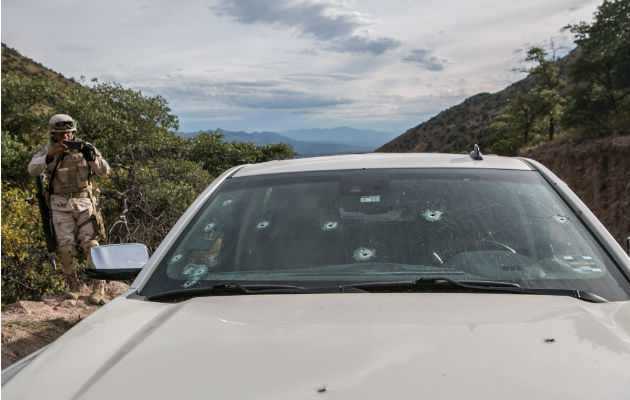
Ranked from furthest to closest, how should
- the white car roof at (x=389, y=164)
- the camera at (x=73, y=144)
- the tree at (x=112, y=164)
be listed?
the tree at (x=112, y=164) < the camera at (x=73, y=144) < the white car roof at (x=389, y=164)

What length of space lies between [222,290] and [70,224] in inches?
201

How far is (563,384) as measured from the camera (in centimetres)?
117

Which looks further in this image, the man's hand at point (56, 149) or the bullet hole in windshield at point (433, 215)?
the man's hand at point (56, 149)

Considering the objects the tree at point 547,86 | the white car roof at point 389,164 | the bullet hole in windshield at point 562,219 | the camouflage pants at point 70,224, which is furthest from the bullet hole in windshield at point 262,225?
the tree at point 547,86

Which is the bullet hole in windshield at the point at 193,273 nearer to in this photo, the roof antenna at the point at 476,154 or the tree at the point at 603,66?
the roof antenna at the point at 476,154

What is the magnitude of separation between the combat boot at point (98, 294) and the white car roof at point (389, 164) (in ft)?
14.2

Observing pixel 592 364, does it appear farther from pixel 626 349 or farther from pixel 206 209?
pixel 206 209

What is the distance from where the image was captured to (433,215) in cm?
220

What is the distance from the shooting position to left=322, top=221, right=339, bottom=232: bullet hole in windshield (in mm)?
2215

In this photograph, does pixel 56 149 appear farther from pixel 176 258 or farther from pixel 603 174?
pixel 603 174

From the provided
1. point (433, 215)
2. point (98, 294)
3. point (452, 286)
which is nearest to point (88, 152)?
point (98, 294)

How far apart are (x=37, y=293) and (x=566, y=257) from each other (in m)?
7.53

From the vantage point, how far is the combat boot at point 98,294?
6188mm

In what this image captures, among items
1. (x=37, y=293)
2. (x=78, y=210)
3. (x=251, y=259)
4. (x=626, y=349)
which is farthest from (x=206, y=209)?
(x=37, y=293)
